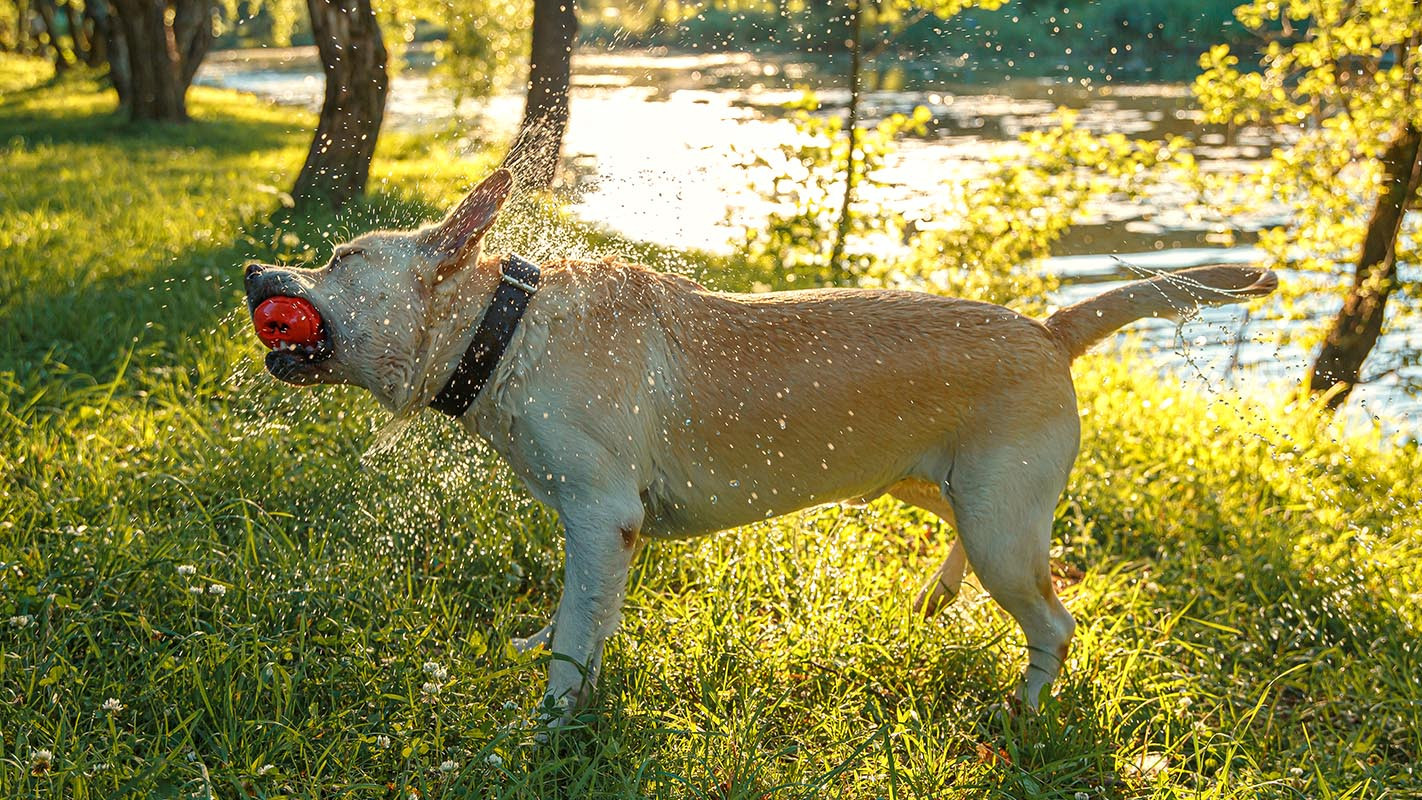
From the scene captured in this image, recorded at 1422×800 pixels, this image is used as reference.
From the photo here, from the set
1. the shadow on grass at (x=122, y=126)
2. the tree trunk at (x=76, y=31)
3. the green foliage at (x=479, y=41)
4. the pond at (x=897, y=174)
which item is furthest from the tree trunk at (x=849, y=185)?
the tree trunk at (x=76, y=31)

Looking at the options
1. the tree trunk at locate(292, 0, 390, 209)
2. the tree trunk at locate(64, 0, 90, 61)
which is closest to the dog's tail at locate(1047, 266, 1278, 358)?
the tree trunk at locate(292, 0, 390, 209)

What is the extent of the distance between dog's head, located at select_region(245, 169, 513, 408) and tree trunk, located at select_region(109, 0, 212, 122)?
57.1 feet

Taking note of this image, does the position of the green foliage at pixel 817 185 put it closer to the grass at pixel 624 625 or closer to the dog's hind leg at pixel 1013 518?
the grass at pixel 624 625

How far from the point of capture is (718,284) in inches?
298

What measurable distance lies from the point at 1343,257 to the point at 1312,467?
6.66ft

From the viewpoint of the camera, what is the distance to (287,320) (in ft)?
10.5

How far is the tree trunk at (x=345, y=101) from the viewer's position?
9945 mm

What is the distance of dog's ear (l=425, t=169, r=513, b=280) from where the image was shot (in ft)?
10.8

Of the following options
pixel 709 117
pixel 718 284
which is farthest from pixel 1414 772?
pixel 709 117

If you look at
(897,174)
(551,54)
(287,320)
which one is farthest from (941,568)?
(551,54)

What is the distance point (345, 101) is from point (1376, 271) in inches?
318

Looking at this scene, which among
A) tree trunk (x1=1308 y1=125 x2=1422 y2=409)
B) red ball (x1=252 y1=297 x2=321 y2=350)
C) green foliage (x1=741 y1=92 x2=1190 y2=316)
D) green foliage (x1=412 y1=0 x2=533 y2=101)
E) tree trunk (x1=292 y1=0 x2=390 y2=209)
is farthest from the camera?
green foliage (x1=412 y1=0 x2=533 y2=101)

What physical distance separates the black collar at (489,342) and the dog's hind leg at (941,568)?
1529 millimetres

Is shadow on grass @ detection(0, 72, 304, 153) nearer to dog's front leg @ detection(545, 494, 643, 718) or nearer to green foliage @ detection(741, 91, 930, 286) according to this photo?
green foliage @ detection(741, 91, 930, 286)
